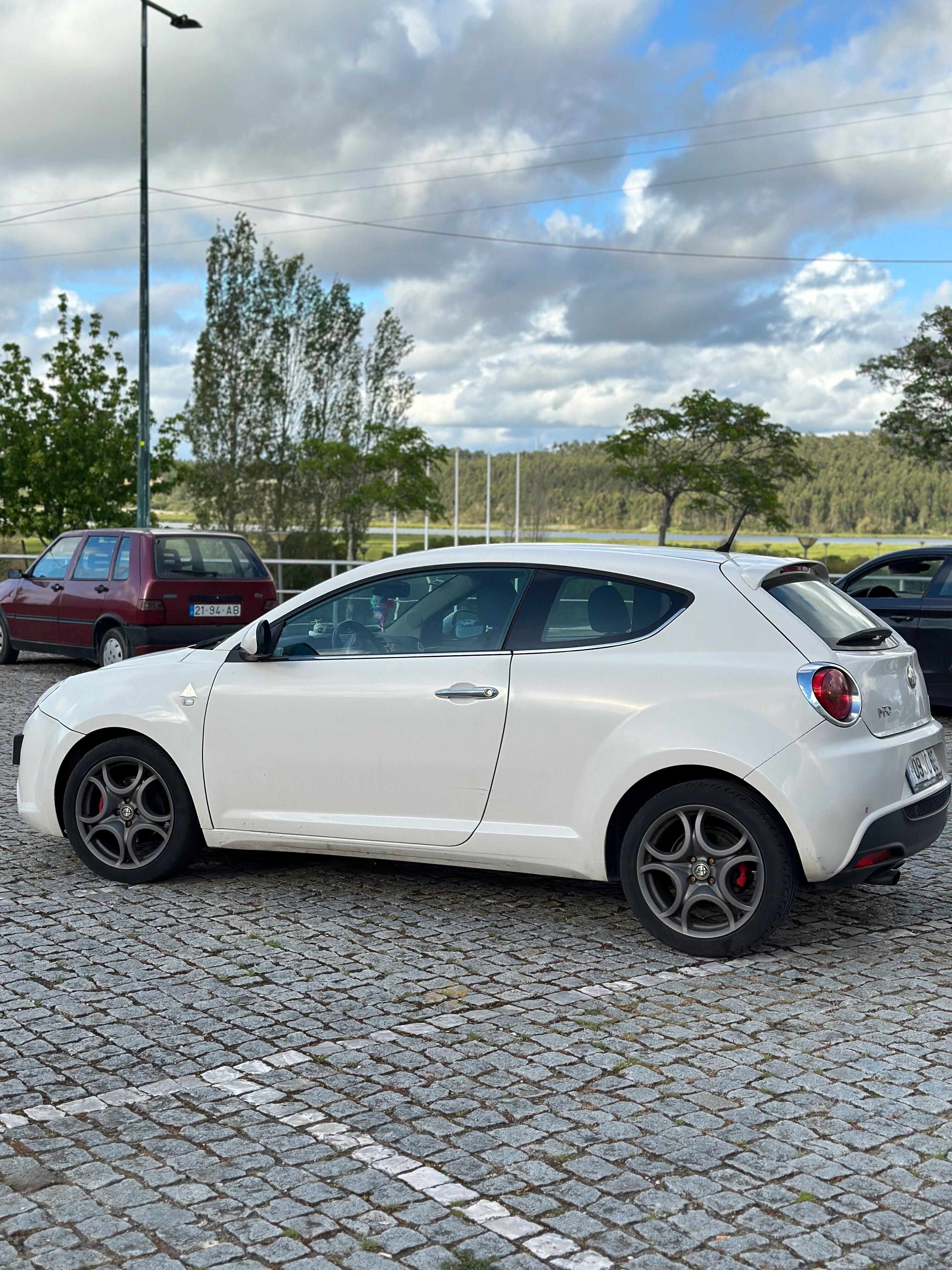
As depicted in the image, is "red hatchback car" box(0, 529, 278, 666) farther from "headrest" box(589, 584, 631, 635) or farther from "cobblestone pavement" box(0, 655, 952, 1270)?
"headrest" box(589, 584, 631, 635)

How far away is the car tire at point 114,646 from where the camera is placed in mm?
14516

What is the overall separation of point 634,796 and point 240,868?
7.42 feet

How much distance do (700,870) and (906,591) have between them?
27.6 ft

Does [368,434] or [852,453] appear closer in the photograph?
[368,434]

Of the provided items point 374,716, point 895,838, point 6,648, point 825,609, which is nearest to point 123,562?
point 6,648

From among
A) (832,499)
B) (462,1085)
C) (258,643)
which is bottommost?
(462,1085)

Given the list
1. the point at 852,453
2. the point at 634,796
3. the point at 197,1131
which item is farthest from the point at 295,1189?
the point at 852,453

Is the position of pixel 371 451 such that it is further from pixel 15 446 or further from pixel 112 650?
pixel 112 650

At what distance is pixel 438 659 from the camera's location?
19.0ft

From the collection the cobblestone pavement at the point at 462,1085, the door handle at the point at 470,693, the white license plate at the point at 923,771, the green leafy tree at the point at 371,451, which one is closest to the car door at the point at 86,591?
the cobblestone pavement at the point at 462,1085

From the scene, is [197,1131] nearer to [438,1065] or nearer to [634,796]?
[438,1065]

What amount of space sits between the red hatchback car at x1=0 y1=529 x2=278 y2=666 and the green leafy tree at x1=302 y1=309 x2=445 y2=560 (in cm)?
2744

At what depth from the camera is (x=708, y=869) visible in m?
5.27

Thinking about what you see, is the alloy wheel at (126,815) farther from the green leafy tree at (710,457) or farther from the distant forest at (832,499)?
the distant forest at (832,499)
